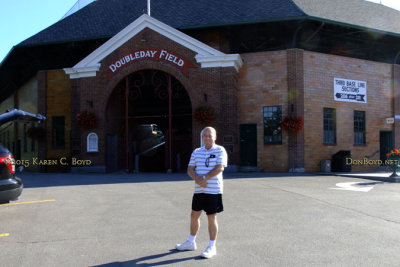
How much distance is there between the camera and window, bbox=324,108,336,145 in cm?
1881

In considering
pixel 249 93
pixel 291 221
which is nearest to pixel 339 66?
pixel 249 93

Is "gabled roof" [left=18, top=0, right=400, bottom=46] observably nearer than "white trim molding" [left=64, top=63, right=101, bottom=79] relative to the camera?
No

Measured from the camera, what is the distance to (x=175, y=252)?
496 centimetres

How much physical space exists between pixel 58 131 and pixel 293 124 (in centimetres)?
1371

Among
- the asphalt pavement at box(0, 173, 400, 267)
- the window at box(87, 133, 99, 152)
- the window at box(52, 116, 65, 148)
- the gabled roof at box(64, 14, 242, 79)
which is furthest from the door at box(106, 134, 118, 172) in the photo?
the asphalt pavement at box(0, 173, 400, 267)

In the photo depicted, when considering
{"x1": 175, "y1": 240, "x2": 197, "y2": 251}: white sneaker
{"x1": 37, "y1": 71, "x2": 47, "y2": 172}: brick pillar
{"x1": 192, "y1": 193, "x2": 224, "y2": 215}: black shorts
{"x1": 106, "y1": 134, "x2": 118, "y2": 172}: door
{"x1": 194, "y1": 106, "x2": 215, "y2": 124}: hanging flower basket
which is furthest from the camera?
{"x1": 37, "y1": 71, "x2": 47, "y2": 172}: brick pillar

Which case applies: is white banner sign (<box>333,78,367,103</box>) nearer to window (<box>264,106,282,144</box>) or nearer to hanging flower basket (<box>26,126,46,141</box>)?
window (<box>264,106,282,144</box>)

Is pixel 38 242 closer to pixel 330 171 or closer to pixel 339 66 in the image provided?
pixel 330 171

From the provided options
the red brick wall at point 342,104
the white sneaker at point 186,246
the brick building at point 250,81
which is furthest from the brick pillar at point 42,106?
the white sneaker at point 186,246

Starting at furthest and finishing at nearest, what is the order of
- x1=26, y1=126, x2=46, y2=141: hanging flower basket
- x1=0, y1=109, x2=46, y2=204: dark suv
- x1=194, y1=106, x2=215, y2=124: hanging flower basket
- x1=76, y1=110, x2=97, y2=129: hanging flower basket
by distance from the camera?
x1=26, y1=126, x2=46, y2=141: hanging flower basket < x1=76, y1=110, x2=97, y2=129: hanging flower basket < x1=194, y1=106, x2=215, y2=124: hanging flower basket < x1=0, y1=109, x2=46, y2=204: dark suv

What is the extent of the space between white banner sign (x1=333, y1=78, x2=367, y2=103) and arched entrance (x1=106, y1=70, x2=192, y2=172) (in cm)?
789

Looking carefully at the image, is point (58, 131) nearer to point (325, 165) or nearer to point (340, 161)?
point (325, 165)

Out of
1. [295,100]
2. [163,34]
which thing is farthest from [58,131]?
[295,100]

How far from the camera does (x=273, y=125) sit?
18234 mm
